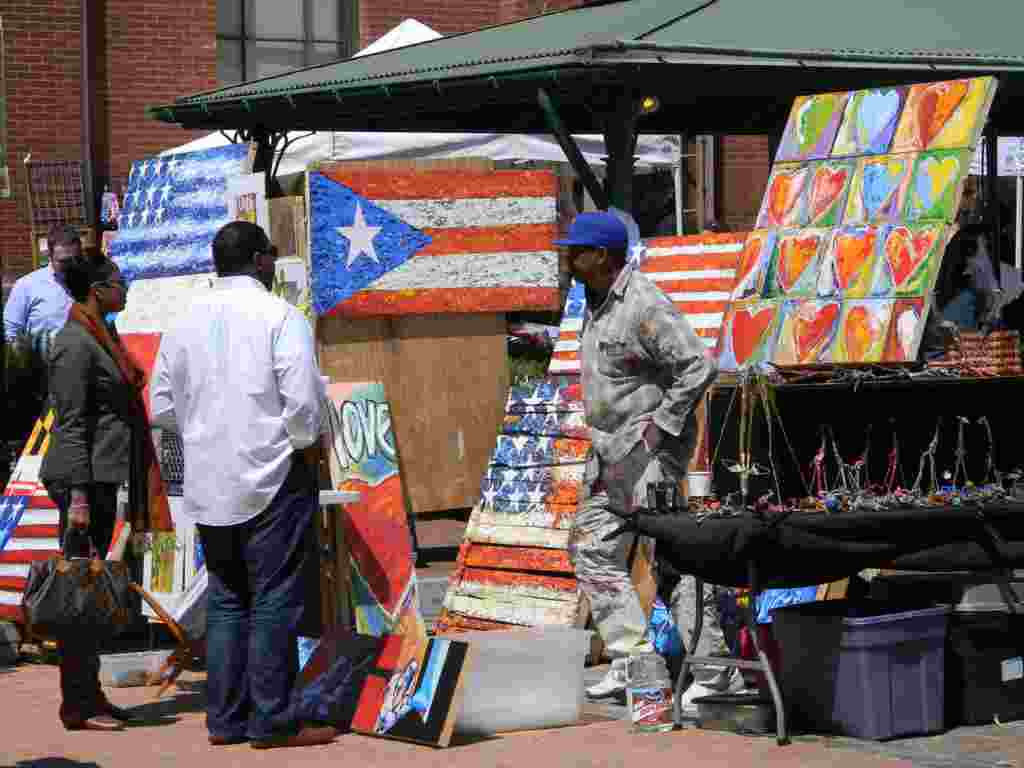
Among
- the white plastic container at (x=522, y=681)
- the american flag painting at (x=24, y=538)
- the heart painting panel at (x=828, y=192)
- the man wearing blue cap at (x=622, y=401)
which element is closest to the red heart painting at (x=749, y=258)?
the heart painting panel at (x=828, y=192)

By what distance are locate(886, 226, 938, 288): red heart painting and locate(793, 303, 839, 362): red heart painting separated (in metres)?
0.34

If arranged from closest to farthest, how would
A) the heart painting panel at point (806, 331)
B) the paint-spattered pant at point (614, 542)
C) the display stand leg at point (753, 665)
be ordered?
the display stand leg at point (753, 665)
the paint-spattered pant at point (614, 542)
the heart painting panel at point (806, 331)

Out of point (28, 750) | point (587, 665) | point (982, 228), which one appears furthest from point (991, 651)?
point (982, 228)

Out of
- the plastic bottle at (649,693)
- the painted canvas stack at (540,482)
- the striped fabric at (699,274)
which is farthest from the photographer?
the striped fabric at (699,274)

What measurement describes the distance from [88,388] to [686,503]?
2.62m

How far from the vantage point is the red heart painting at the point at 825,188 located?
877 centimetres

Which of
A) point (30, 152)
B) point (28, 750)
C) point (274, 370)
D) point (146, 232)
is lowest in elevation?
point (28, 750)

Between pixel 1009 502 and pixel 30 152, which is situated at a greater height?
pixel 30 152

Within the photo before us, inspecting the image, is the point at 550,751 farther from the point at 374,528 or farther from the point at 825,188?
the point at 825,188

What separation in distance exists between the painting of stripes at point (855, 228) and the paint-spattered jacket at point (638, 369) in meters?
0.64

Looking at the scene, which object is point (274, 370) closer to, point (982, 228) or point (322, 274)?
point (322, 274)

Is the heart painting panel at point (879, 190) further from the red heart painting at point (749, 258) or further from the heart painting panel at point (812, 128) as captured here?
the red heart painting at point (749, 258)

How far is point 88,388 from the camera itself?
26.8 ft

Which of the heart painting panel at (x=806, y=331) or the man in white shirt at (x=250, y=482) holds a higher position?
the heart painting panel at (x=806, y=331)
